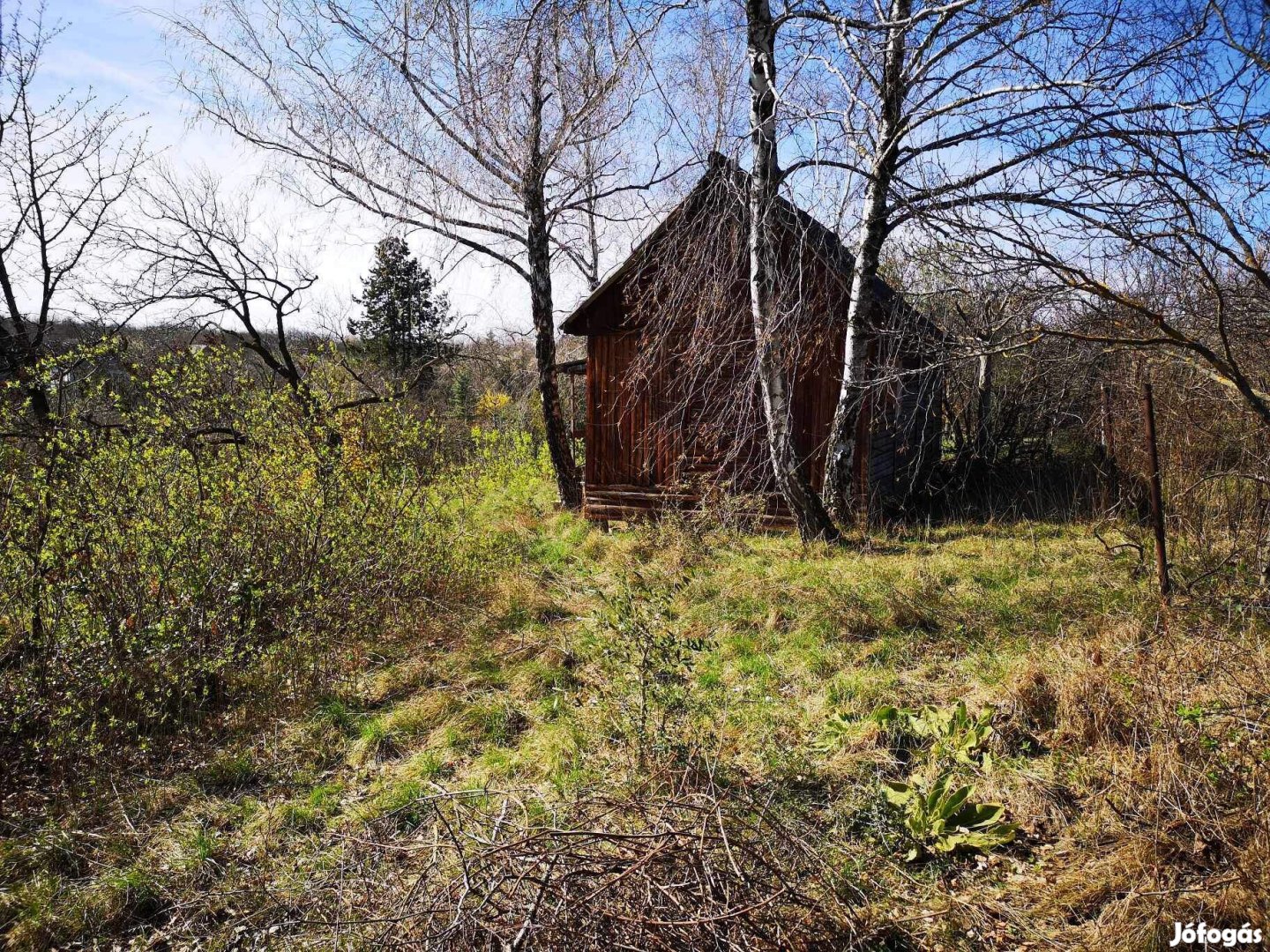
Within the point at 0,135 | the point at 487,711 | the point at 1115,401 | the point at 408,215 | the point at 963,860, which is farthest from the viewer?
the point at 408,215

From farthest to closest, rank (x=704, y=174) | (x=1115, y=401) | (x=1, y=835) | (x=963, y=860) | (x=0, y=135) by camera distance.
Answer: (x=0, y=135)
(x=1115, y=401)
(x=704, y=174)
(x=1, y=835)
(x=963, y=860)

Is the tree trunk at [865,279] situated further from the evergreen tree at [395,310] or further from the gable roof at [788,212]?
the evergreen tree at [395,310]

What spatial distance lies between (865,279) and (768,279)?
4.32 feet

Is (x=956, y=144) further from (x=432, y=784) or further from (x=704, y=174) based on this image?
(x=432, y=784)

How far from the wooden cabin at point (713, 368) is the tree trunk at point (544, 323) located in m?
0.54

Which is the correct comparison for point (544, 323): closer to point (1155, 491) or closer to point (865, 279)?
point (865, 279)

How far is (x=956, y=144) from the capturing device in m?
6.68

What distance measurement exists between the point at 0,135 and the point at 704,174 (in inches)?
367

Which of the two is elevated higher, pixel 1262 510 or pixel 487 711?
pixel 1262 510

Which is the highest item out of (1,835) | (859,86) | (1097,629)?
(859,86)

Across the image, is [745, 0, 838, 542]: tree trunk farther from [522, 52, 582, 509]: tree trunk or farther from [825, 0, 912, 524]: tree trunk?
[522, 52, 582, 509]: tree trunk

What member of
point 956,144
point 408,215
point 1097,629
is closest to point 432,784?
point 1097,629

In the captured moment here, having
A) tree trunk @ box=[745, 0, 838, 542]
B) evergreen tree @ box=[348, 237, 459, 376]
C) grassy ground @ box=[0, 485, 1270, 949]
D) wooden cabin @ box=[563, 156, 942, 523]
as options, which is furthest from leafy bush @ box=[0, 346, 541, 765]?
evergreen tree @ box=[348, 237, 459, 376]

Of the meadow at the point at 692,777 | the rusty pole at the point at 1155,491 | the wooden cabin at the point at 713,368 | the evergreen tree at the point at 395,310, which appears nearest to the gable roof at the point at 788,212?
the wooden cabin at the point at 713,368
